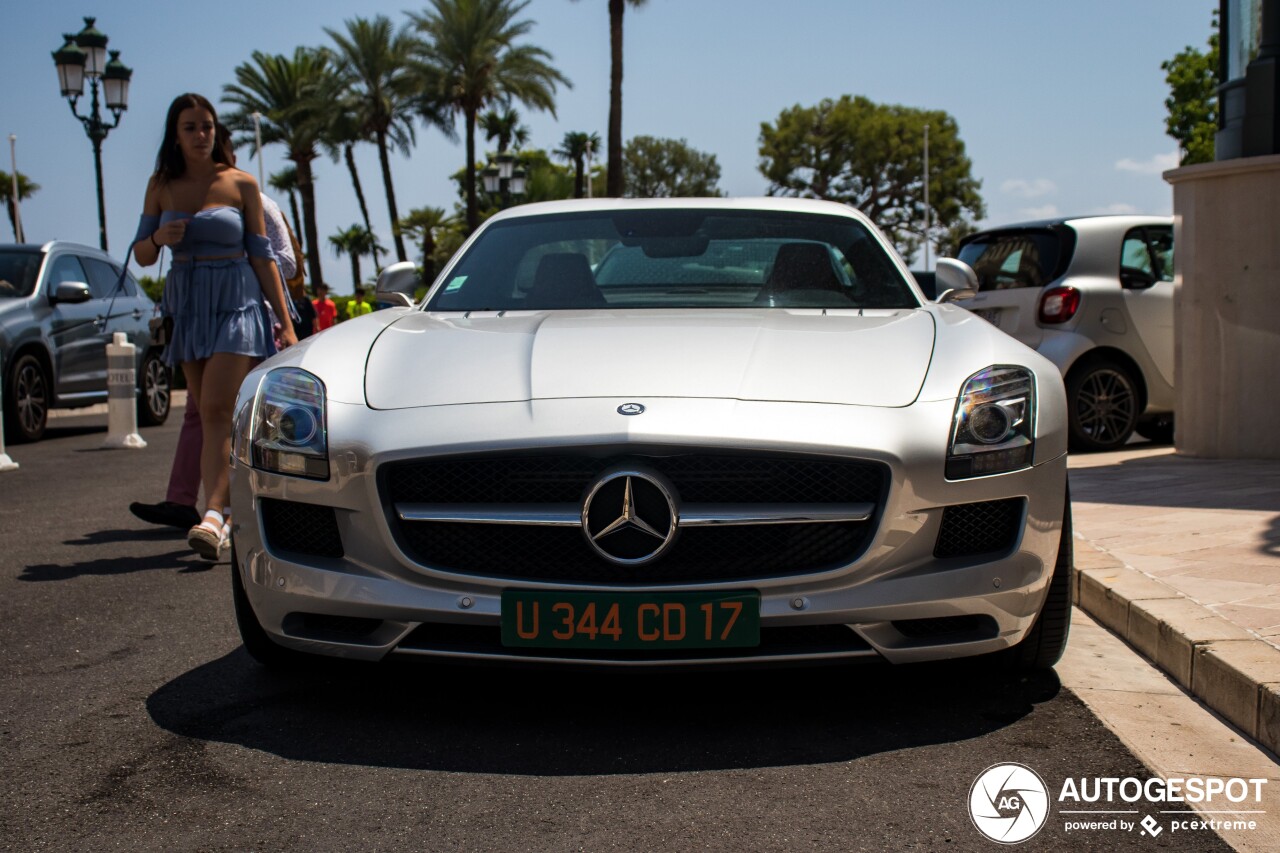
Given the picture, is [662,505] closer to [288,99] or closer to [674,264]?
[674,264]

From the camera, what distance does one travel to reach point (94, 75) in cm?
2025

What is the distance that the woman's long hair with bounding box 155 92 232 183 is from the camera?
6043 mm

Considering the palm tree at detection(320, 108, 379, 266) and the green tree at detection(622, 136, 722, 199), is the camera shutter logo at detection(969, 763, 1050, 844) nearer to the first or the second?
the palm tree at detection(320, 108, 379, 266)

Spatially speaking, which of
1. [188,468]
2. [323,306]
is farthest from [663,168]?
[188,468]

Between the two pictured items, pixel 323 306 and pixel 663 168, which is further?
pixel 663 168

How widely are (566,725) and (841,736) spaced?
25.3 inches

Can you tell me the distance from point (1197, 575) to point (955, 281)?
4.07 ft

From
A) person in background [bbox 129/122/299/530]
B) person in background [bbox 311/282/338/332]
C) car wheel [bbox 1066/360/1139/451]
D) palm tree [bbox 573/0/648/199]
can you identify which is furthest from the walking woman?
palm tree [bbox 573/0/648/199]

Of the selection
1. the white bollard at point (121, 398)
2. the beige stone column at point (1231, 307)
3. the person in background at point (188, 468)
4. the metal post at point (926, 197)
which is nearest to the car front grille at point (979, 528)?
the person in background at point (188, 468)

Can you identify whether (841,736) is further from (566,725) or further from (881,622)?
(566,725)

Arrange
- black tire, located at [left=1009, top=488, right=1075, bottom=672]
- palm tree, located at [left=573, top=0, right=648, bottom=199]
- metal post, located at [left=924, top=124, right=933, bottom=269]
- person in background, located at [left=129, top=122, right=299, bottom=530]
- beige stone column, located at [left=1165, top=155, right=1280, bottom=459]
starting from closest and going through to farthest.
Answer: black tire, located at [left=1009, top=488, right=1075, bottom=672]
person in background, located at [left=129, top=122, right=299, bottom=530]
beige stone column, located at [left=1165, top=155, right=1280, bottom=459]
palm tree, located at [left=573, top=0, right=648, bottom=199]
metal post, located at [left=924, top=124, right=933, bottom=269]

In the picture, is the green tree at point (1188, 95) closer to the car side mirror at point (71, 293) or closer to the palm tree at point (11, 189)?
the car side mirror at point (71, 293)

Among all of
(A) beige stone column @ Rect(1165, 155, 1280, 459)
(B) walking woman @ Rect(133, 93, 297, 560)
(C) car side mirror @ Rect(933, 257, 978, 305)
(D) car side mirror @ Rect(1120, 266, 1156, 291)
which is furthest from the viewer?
(D) car side mirror @ Rect(1120, 266, 1156, 291)

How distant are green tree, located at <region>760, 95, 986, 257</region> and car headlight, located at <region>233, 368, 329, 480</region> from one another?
65.7 metres
